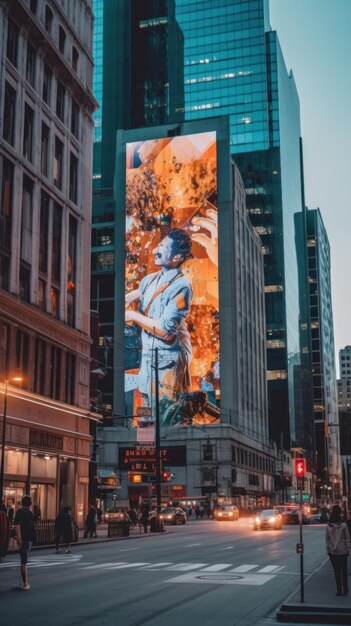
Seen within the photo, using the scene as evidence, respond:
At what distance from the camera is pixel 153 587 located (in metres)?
17.9

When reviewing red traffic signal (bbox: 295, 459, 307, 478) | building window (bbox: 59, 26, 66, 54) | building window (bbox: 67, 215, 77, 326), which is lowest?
red traffic signal (bbox: 295, 459, 307, 478)

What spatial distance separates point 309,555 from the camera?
29422 millimetres

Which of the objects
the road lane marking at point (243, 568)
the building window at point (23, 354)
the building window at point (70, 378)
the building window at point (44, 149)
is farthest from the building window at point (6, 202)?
the road lane marking at point (243, 568)

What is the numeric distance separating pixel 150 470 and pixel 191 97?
143 metres

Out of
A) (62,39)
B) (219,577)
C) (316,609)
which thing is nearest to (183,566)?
(219,577)

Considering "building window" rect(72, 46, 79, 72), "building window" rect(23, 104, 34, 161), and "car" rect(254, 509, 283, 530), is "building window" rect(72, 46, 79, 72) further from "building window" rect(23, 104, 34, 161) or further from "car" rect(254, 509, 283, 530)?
"car" rect(254, 509, 283, 530)

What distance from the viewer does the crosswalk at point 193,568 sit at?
19891 millimetres

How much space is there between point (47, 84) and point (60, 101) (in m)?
2.24

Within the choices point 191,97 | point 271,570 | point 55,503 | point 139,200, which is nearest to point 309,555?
point 271,570

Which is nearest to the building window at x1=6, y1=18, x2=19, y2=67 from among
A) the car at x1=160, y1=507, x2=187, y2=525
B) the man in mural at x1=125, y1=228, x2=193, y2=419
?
the car at x1=160, y1=507, x2=187, y2=525

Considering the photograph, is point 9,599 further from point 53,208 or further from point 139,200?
point 139,200

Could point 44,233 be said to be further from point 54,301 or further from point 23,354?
point 23,354

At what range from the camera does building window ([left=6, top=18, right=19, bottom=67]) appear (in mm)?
45556

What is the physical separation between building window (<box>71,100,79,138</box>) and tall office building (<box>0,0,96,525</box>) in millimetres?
152
